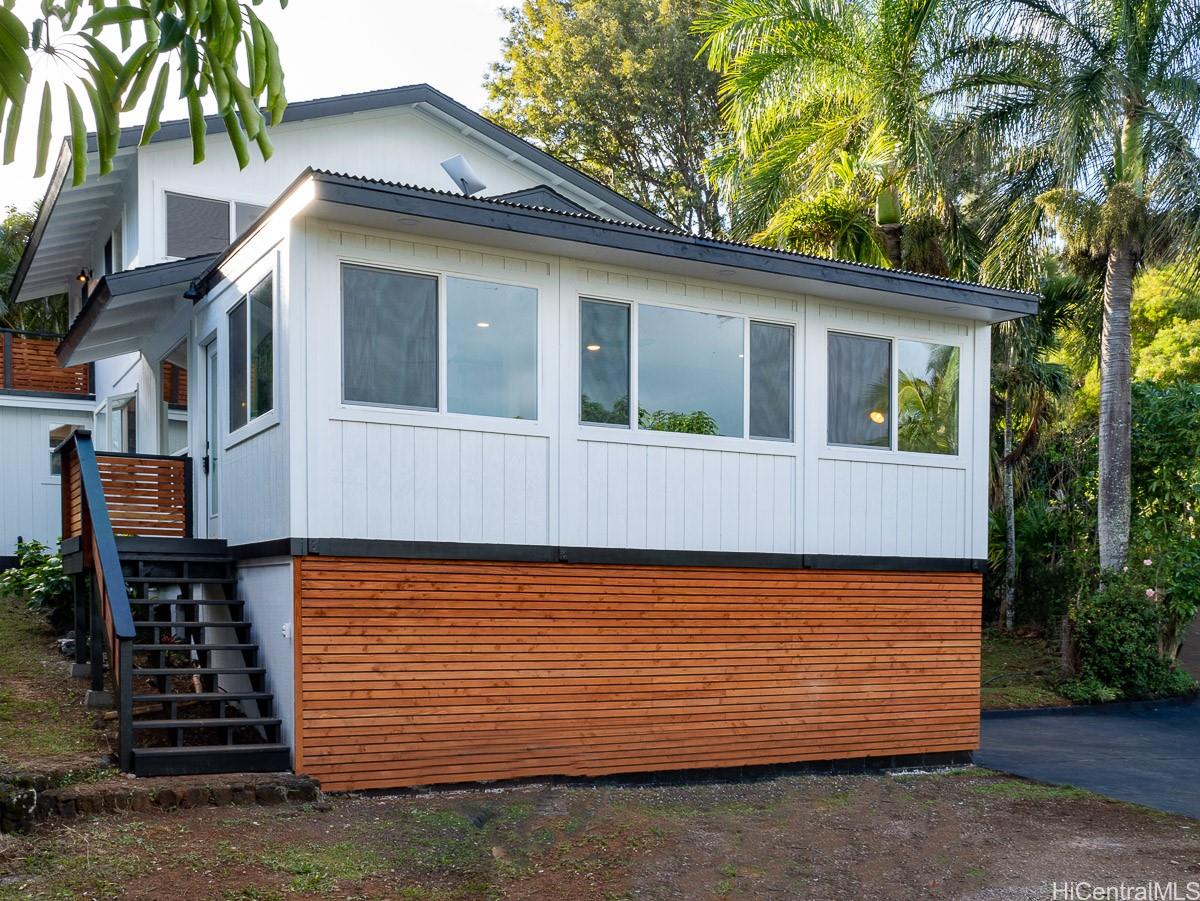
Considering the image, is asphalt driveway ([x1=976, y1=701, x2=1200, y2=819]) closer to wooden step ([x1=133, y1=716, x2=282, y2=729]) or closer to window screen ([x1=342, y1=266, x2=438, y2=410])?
window screen ([x1=342, y1=266, x2=438, y2=410])

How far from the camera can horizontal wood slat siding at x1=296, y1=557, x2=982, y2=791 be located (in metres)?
8.00

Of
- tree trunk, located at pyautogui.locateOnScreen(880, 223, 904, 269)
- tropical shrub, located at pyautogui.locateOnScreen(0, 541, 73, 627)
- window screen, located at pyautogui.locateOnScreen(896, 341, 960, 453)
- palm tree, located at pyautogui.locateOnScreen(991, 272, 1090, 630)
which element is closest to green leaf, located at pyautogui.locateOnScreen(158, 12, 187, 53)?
window screen, located at pyautogui.locateOnScreen(896, 341, 960, 453)

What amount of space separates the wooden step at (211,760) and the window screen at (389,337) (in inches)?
98.6

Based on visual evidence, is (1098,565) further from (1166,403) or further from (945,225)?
(945,225)

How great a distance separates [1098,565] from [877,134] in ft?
24.0

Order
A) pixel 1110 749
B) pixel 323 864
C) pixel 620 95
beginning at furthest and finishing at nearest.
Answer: pixel 620 95, pixel 1110 749, pixel 323 864

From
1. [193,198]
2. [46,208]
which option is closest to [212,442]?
[193,198]

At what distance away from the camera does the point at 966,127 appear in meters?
16.0

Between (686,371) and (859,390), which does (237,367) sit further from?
(859,390)

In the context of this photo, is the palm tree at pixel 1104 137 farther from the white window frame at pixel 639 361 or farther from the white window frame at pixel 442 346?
the white window frame at pixel 442 346

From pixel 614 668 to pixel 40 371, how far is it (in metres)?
13.6

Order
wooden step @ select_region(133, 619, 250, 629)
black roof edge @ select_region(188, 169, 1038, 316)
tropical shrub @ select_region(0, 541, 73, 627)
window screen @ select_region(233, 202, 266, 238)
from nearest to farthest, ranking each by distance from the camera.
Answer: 1. black roof edge @ select_region(188, 169, 1038, 316)
2. wooden step @ select_region(133, 619, 250, 629)
3. tropical shrub @ select_region(0, 541, 73, 627)
4. window screen @ select_region(233, 202, 266, 238)

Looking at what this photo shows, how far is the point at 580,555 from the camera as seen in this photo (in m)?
8.98

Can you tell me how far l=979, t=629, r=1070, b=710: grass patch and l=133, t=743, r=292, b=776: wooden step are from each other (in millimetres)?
9538
